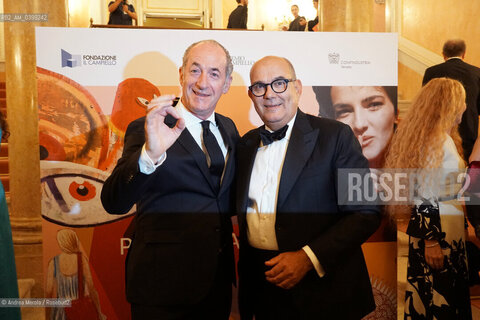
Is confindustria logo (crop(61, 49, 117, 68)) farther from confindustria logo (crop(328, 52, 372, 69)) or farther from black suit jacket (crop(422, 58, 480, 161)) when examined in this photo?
black suit jacket (crop(422, 58, 480, 161))

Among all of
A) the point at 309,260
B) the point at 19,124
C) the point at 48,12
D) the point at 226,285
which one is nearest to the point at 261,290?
the point at 226,285

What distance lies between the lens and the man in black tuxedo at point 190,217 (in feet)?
6.38

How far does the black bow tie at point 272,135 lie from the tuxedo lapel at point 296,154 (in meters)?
0.05

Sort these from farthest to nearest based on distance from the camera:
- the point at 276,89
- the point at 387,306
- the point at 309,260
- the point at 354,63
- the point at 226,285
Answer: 1. the point at 387,306
2. the point at 354,63
3. the point at 226,285
4. the point at 276,89
5. the point at 309,260

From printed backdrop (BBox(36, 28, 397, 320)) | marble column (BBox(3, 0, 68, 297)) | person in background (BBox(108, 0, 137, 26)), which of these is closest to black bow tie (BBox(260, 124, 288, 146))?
printed backdrop (BBox(36, 28, 397, 320))

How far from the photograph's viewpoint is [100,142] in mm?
2723

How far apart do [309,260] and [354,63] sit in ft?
5.11

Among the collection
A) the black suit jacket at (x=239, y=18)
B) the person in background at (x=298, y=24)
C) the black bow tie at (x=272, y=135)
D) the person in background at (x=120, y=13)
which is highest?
the person in background at (x=298, y=24)

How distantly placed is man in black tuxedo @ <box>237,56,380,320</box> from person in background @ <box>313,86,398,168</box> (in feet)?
2.89

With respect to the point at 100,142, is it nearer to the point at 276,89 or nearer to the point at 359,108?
the point at 276,89

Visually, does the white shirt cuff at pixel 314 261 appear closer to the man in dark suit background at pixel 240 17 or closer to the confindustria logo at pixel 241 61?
the confindustria logo at pixel 241 61

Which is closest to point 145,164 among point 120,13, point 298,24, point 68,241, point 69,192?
point 69,192

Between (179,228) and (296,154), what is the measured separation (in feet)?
2.17

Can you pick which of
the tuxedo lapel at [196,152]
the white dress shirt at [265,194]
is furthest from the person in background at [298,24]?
the tuxedo lapel at [196,152]
